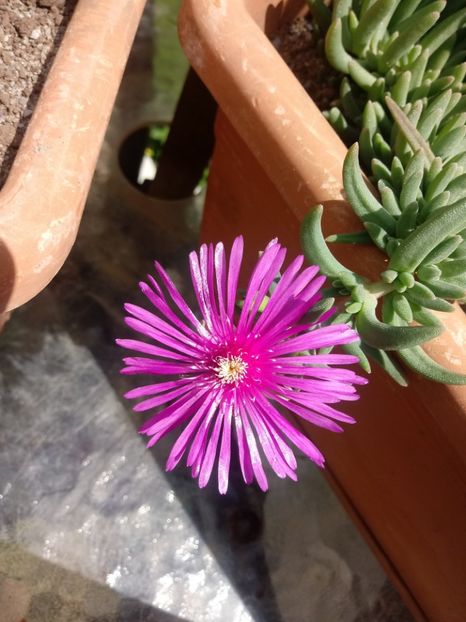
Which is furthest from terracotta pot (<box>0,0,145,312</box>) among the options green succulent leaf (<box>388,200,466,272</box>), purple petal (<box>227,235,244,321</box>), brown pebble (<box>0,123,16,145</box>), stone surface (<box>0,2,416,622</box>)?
stone surface (<box>0,2,416,622</box>)

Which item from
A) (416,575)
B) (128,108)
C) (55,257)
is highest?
(128,108)

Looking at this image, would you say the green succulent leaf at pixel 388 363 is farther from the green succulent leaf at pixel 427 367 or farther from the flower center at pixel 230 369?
the flower center at pixel 230 369

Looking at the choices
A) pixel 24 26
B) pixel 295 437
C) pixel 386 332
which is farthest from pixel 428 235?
pixel 24 26

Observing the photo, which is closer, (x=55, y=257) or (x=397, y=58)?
(x=55, y=257)

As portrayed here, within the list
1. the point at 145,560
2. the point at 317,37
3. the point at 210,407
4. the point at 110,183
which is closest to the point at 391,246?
the point at 210,407

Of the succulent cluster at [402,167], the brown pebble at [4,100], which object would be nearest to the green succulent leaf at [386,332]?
→ the succulent cluster at [402,167]

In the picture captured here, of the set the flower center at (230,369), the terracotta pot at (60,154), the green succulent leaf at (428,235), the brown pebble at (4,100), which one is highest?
the brown pebble at (4,100)

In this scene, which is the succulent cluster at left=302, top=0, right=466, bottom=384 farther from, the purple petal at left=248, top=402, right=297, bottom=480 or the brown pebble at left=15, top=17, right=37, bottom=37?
the brown pebble at left=15, top=17, right=37, bottom=37

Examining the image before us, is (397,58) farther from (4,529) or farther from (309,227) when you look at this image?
(4,529)
